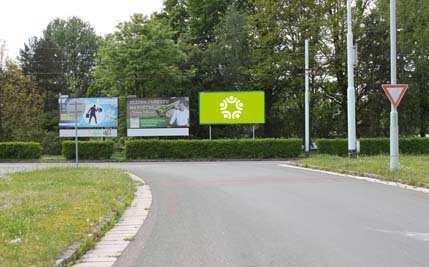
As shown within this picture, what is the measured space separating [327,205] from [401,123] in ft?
141

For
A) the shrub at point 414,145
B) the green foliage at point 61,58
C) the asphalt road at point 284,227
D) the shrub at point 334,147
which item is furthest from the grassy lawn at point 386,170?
the green foliage at point 61,58

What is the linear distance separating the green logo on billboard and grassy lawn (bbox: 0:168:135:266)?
26.8 metres

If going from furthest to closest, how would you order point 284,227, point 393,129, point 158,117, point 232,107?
point 232,107 → point 158,117 → point 393,129 → point 284,227

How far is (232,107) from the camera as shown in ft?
156

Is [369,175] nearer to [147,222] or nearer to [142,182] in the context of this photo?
[142,182]

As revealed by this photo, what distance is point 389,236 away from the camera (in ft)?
33.3

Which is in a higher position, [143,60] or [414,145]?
[143,60]

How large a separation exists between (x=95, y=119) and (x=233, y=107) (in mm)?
10230

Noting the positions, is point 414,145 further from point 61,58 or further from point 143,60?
point 61,58

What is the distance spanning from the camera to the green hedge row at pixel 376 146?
41.2 meters

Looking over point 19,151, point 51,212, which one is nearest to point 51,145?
point 19,151

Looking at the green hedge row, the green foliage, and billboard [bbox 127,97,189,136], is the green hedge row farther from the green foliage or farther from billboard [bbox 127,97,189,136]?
the green foliage

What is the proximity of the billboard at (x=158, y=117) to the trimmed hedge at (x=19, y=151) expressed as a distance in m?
6.96

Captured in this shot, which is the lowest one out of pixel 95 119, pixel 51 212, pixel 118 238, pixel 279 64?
pixel 118 238
